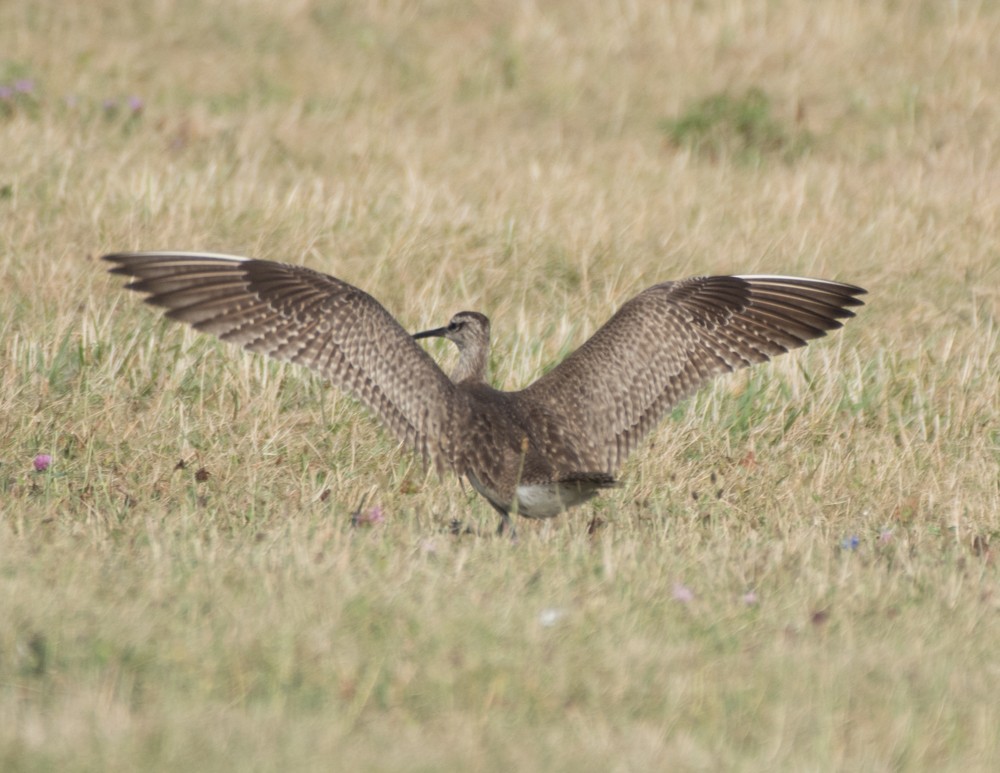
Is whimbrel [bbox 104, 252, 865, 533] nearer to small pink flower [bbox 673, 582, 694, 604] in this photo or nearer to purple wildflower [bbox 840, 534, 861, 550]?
small pink flower [bbox 673, 582, 694, 604]

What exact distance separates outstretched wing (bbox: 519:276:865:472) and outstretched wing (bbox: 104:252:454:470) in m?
0.48

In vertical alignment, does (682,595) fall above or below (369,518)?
above

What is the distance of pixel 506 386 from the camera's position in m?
7.89

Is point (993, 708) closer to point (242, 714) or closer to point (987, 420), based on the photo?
point (242, 714)

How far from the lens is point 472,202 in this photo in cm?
1062

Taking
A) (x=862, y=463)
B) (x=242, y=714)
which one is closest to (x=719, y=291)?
(x=862, y=463)

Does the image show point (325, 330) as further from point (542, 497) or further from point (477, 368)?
point (542, 497)

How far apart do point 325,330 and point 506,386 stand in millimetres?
1933

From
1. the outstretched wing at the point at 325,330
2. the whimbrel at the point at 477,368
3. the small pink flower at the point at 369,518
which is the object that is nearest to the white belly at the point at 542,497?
the whimbrel at the point at 477,368

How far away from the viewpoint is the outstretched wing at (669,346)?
21.0 ft

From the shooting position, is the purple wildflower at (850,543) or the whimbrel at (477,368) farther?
the whimbrel at (477,368)

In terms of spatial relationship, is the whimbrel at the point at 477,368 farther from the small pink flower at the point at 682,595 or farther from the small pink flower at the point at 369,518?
the small pink flower at the point at 682,595

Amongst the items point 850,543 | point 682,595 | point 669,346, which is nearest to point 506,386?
point 669,346

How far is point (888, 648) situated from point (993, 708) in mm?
489
